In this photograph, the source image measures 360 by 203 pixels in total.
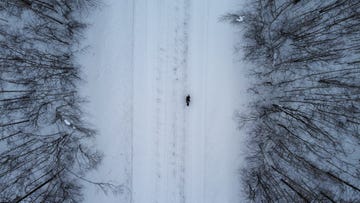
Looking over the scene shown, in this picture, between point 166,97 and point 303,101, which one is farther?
point 166,97

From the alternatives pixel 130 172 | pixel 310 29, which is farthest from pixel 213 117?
pixel 310 29

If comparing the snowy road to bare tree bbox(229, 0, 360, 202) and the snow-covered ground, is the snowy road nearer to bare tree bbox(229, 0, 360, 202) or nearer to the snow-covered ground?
the snow-covered ground

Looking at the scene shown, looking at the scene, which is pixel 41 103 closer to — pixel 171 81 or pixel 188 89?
pixel 171 81

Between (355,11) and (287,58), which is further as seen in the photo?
(287,58)

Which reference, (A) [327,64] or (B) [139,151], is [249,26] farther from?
(B) [139,151]

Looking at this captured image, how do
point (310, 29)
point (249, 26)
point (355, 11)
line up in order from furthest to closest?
point (249, 26)
point (310, 29)
point (355, 11)

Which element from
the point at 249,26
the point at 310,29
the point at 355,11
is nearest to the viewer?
the point at 355,11

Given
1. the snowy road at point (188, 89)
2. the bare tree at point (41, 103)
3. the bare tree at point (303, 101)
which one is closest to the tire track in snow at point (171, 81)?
the snowy road at point (188, 89)

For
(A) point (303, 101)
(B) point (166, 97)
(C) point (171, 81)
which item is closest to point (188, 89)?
(C) point (171, 81)

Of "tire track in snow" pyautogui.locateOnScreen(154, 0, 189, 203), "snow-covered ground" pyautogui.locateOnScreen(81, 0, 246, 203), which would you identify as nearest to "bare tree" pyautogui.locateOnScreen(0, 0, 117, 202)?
"snow-covered ground" pyautogui.locateOnScreen(81, 0, 246, 203)
